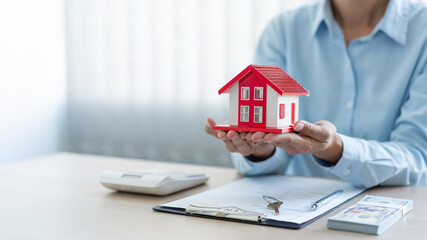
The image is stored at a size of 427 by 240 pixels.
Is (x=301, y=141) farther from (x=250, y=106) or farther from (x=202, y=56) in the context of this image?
(x=202, y=56)

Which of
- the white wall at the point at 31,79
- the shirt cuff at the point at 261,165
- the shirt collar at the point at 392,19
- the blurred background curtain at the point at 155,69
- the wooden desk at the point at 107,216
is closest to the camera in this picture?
the wooden desk at the point at 107,216

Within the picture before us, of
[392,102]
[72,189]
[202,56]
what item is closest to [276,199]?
[72,189]

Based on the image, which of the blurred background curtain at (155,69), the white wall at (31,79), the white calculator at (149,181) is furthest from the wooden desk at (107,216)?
the white wall at (31,79)

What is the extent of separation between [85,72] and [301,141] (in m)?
2.15

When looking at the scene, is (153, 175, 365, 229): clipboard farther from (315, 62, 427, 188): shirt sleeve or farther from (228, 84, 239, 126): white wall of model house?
(228, 84, 239, 126): white wall of model house

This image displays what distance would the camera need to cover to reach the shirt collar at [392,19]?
1.39m

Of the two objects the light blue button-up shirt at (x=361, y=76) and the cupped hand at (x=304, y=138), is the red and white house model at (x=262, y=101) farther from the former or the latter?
the light blue button-up shirt at (x=361, y=76)

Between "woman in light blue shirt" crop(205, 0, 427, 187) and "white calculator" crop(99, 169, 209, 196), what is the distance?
21cm

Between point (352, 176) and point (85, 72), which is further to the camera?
point (85, 72)

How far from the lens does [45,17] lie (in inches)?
112

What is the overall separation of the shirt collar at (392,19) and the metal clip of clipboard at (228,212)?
0.76 meters

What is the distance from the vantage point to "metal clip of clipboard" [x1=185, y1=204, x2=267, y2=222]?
0.87 meters

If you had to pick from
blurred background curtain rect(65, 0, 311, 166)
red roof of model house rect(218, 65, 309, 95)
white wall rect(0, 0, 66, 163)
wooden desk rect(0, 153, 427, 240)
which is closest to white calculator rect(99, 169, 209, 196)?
wooden desk rect(0, 153, 427, 240)

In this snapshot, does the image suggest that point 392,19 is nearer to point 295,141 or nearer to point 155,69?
point 295,141
